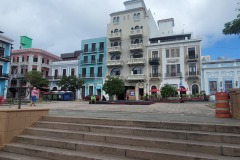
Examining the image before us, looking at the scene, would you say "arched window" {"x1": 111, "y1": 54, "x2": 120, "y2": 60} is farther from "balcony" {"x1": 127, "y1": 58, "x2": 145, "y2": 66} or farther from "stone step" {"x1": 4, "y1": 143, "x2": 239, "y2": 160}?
"stone step" {"x1": 4, "y1": 143, "x2": 239, "y2": 160}

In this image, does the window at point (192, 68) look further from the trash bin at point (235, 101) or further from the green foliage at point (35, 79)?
the green foliage at point (35, 79)

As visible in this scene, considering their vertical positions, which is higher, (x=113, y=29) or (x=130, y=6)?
(x=130, y=6)

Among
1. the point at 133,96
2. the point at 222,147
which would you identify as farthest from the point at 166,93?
the point at 222,147

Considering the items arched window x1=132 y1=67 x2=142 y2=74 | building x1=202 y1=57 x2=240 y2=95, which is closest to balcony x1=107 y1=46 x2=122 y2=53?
arched window x1=132 y1=67 x2=142 y2=74

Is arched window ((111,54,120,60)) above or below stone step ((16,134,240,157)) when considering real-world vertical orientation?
above

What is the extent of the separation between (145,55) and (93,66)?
462 inches

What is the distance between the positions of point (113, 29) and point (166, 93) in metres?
20.1

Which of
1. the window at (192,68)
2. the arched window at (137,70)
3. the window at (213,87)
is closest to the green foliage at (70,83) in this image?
the arched window at (137,70)

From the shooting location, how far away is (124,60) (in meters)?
36.4

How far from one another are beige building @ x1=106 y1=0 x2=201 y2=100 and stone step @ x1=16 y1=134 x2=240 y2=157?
2668 cm

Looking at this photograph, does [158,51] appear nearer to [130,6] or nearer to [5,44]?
[130,6]

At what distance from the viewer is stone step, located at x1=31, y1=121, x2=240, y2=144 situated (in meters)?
3.85

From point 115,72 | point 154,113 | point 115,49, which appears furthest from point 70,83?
point 154,113

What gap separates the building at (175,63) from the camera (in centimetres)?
3142
